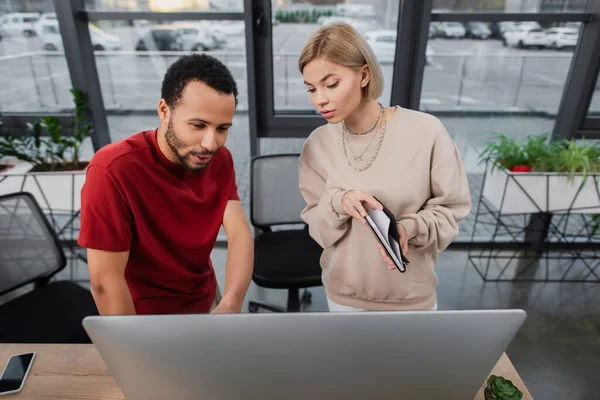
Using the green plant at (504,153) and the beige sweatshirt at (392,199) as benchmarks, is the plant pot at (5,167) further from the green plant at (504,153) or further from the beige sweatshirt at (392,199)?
the green plant at (504,153)

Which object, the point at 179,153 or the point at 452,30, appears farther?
the point at 452,30

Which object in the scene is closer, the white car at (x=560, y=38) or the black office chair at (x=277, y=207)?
the black office chair at (x=277, y=207)

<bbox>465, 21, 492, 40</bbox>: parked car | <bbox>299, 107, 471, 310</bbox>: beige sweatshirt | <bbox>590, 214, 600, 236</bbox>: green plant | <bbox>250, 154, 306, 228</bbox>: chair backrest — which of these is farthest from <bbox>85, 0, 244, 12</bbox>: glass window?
<bbox>590, 214, 600, 236</bbox>: green plant

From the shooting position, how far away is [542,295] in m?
2.53

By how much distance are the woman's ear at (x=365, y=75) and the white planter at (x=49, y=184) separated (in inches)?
80.9

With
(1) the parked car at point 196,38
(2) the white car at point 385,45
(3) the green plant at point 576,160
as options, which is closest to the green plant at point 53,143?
(1) the parked car at point 196,38

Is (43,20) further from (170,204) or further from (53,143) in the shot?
(170,204)

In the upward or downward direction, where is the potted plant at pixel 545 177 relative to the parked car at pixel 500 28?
downward

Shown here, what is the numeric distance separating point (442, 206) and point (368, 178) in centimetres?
24

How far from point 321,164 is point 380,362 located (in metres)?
0.74

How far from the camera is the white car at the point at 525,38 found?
2.46 meters

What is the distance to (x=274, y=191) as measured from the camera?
88.0 inches

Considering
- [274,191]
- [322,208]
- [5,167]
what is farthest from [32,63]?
[322,208]

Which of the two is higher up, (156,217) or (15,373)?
(156,217)
